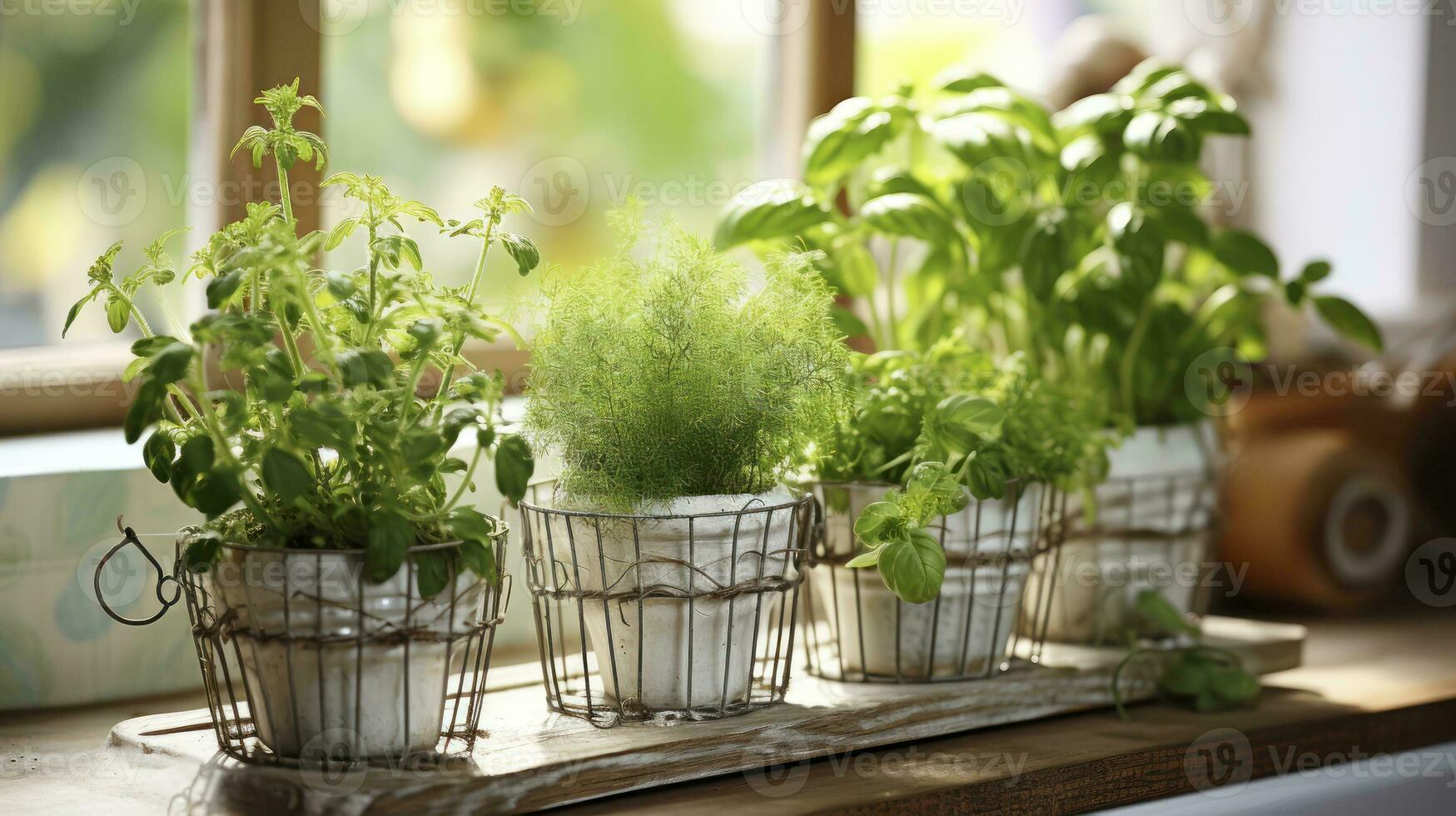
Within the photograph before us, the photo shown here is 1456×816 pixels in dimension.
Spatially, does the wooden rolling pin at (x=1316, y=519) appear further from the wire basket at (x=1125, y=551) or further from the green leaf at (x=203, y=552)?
the green leaf at (x=203, y=552)

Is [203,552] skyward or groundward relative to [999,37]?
groundward

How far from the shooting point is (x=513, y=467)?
0.66m

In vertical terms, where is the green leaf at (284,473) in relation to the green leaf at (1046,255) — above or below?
below

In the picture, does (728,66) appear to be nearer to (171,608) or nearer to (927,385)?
(927,385)

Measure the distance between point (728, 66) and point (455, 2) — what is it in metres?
0.28

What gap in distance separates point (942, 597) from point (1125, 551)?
226mm

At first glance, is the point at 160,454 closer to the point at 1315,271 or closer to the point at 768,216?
the point at 768,216

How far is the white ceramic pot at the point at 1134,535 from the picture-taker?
40.4 inches

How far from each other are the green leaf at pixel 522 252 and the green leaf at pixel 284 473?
162 millimetres

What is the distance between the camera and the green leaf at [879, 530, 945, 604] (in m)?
0.77

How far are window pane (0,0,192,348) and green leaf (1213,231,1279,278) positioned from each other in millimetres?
811
